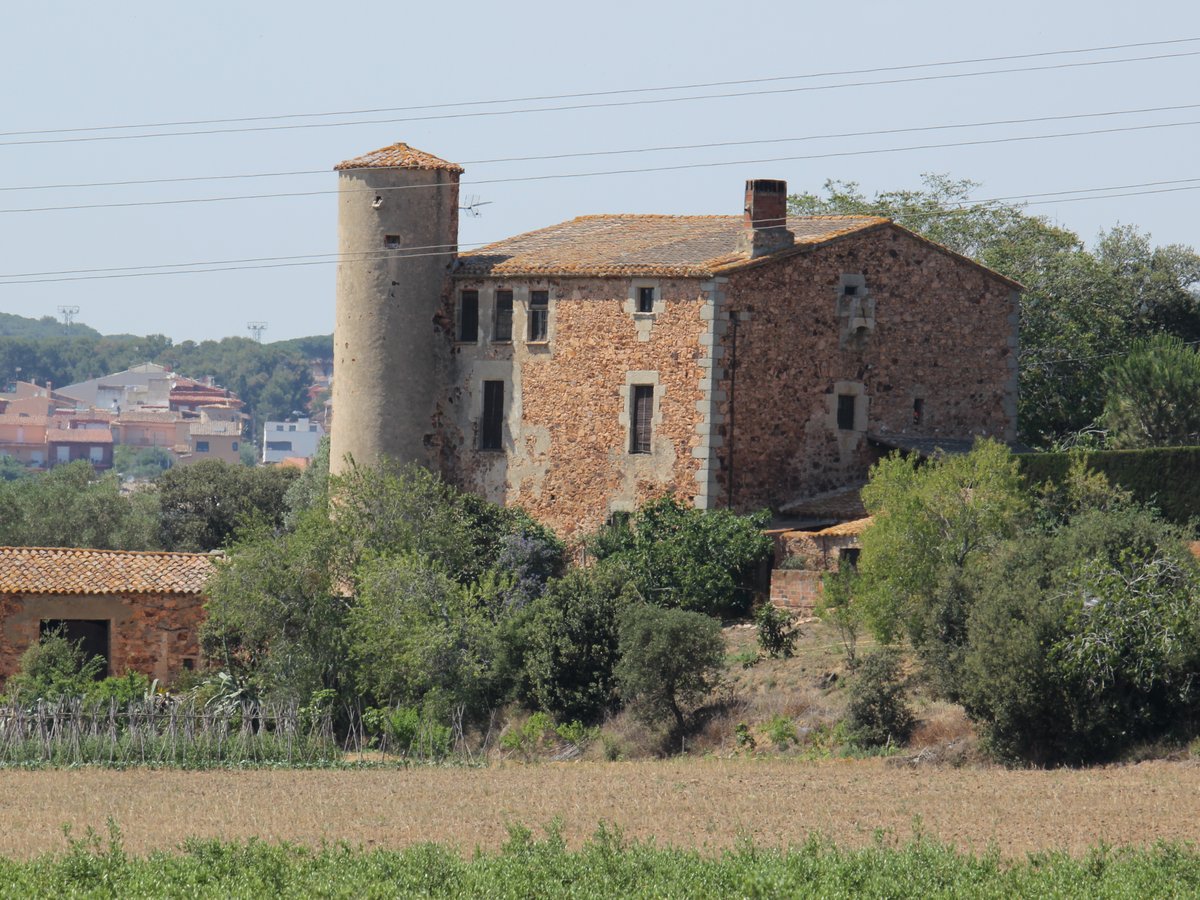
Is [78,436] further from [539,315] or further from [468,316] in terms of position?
[539,315]

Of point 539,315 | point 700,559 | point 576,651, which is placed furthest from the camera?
point 539,315


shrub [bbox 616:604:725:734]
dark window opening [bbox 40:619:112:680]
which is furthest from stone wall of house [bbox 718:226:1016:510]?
dark window opening [bbox 40:619:112:680]

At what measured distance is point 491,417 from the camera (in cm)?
4797

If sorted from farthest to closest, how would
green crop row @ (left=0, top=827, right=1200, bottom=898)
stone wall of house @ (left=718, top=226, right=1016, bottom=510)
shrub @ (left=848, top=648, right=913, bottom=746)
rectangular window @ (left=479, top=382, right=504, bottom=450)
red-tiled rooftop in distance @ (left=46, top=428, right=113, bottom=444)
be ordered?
red-tiled rooftop in distance @ (left=46, top=428, right=113, bottom=444) < rectangular window @ (left=479, top=382, right=504, bottom=450) < stone wall of house @ (left=718, top=226, right=1016, bottom=510) < shrub @ (left=848, top=648, right=913, bottom=746) < green crop row @ (left=0, top=827, right=1200, bottom=898)

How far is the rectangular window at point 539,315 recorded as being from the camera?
155 feet

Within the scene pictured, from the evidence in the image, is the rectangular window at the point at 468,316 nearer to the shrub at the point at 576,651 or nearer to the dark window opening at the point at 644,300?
the dark window opening at the point at 644,300

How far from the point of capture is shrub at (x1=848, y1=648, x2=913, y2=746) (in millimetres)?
35469

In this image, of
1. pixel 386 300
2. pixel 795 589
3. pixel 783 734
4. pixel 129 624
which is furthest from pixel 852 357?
pixel 129 624

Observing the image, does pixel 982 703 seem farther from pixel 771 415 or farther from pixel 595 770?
pixel 771 415

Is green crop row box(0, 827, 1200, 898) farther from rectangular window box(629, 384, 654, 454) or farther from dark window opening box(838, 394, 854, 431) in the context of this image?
dark window opening box(838, 394, 854, 431)

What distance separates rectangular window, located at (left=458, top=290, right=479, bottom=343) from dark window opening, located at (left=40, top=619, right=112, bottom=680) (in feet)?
34.6

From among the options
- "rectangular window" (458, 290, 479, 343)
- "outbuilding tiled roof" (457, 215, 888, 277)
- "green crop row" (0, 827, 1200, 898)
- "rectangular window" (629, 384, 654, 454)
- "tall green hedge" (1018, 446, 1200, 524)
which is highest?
"outbuilding tiled roof" (457, 215, 888, 277)

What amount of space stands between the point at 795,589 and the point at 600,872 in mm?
19393

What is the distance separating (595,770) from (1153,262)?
106 ft
